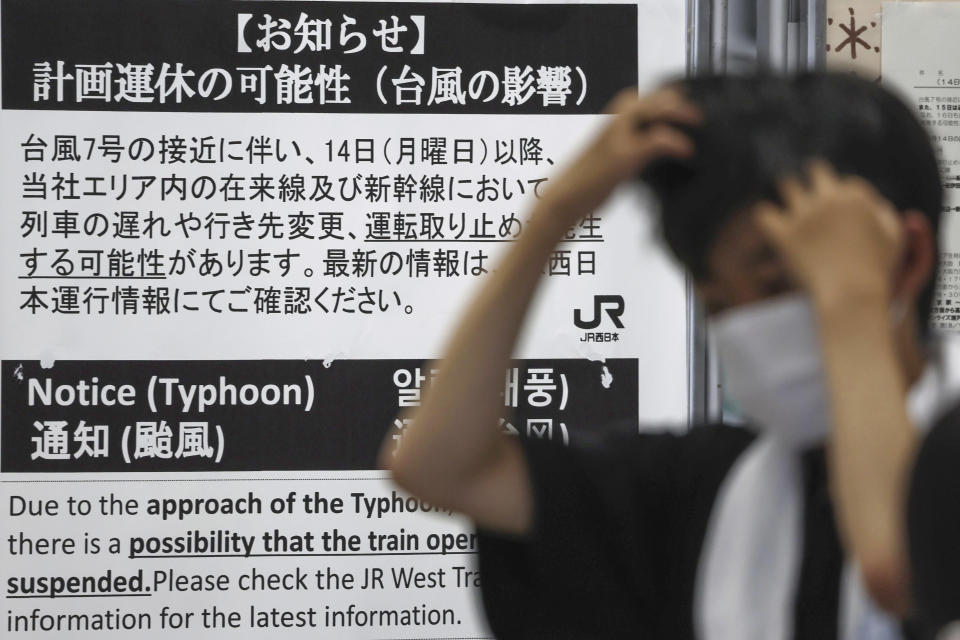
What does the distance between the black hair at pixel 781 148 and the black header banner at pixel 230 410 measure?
1128mm

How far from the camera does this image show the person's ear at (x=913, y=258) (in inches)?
26.6

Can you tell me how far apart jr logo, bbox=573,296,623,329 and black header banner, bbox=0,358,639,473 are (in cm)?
7

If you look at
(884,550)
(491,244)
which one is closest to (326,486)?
(491,244)

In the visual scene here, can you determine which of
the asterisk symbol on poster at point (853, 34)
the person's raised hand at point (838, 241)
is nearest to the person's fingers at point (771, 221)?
the person's raised hand at point (838, 241)

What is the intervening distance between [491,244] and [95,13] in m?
0.78

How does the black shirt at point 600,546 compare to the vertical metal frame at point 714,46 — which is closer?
the black shirt at point 600,546

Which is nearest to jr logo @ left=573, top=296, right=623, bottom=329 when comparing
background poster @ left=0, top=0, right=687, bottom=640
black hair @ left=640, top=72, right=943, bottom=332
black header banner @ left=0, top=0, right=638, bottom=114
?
background poster @ left=0, top=0, right=687, bottom=640

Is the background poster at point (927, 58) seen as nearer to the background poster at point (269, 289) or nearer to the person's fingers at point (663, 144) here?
the background poster at point (269, 289)

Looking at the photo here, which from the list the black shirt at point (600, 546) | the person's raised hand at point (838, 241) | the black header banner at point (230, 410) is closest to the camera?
the person's raised hand at point (838, 241)

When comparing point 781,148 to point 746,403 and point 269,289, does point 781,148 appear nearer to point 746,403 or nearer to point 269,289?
point 746,403

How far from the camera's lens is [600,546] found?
2.85ft

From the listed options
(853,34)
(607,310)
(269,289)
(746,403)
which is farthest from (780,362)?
(853,34)

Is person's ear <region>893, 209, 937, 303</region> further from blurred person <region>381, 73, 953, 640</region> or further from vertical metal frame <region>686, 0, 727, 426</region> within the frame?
vertical metal frame <region>686, 0, 727, 426</region>

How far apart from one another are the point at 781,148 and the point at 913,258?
0.35ft
